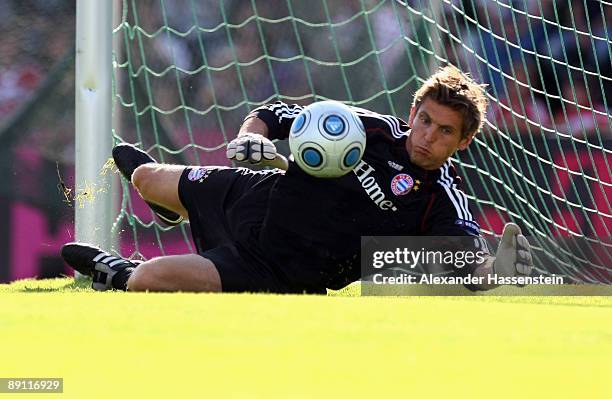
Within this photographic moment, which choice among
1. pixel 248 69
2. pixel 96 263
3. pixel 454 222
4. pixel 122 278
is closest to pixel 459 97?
pixel 454 222

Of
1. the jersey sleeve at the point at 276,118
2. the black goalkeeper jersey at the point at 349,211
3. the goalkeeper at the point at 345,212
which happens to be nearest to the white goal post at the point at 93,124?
the goalkeeper at the point at 345,212

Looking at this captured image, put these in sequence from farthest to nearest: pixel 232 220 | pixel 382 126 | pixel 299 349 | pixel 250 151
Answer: pixel 232 220
pixel 382 126
pixel 250 151
pixel 299 349

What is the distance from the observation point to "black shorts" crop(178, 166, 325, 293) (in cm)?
382

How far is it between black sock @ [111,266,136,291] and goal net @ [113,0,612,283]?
1.21 meters

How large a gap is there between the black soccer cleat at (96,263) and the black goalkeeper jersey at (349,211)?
1.97 ft

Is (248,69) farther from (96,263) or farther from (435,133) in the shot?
(435,133)

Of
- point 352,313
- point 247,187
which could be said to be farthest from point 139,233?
point 352,313

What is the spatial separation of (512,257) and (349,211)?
2.07 ft

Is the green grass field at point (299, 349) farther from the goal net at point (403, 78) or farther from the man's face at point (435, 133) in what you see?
the goal net at point (403, 78)

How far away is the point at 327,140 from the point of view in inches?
140

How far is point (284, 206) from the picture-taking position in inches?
153

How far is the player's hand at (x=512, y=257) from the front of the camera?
353cm

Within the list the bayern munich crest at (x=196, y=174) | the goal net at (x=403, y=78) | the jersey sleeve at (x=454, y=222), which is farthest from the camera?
the goal net at (x=403, y=78)

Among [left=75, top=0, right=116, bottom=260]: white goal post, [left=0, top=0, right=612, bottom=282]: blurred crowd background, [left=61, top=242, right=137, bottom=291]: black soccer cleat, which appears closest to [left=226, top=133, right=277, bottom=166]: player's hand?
[left=61, top=242, right=137, bottom=291]: black soccer cleat
